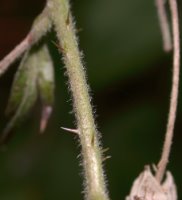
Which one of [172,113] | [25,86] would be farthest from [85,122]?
[25,86]

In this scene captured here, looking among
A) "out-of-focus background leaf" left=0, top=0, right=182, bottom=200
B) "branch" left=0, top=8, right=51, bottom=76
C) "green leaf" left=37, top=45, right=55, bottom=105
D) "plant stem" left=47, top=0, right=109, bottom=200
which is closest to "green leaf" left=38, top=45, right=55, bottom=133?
"green leaf" left=37, top=45, right=55, bottom=105

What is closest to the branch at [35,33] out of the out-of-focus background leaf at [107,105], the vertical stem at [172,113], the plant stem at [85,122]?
the plant stem at [85,122]

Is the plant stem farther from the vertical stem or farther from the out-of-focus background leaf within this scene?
the out-of-focus background leaf

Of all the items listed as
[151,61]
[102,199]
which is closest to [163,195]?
[102,199]

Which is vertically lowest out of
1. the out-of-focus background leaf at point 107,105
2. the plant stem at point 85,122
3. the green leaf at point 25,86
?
the plant stem at point 85,122

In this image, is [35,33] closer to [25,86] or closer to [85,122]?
[25,86]

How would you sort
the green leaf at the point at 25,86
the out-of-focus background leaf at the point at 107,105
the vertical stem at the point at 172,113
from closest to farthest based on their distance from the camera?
the vertical stem at the point at 172,113, the green leaf at the point at 25,86, the out-of-focus background leaf at the point at 107,105

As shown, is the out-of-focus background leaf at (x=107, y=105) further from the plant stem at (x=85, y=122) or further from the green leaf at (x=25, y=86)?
the plant stem at (x=85, y=122)
